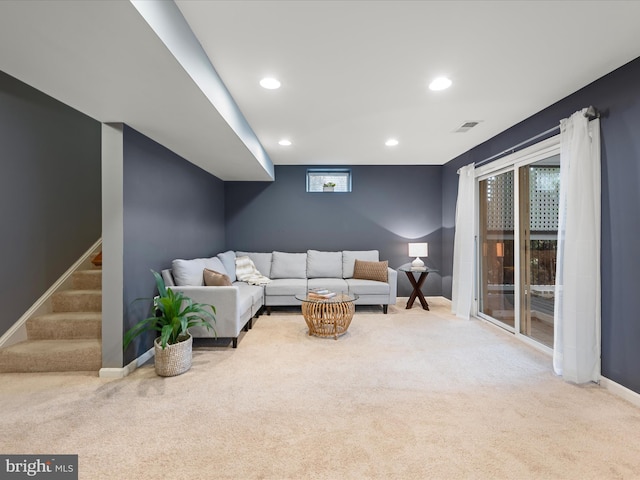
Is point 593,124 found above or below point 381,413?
above

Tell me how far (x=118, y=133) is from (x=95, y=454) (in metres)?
2.31

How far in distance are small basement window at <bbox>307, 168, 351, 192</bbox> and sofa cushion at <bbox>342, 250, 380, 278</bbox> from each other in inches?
47.8

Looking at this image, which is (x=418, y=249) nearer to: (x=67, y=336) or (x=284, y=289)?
(x=284, y=289)

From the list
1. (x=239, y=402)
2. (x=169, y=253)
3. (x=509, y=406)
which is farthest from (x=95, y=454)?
(x=509, y=406)

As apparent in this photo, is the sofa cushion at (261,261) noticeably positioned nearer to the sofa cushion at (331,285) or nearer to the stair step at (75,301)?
the sofa cushion at (331,285)

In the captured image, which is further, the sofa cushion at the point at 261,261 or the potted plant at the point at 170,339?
the sofa cushion at the point at 261,261

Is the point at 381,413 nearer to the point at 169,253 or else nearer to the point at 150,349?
the point at 150,349

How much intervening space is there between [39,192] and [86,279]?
3.32ft

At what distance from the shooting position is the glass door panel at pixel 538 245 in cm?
320

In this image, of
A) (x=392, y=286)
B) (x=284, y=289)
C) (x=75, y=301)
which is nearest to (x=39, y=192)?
(x=75, y=301)

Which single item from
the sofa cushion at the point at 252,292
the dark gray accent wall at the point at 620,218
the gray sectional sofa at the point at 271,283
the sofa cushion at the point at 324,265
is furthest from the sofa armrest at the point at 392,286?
the dark gray accent wall at the point at 620,218

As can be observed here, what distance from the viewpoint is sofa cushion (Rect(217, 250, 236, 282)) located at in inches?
183

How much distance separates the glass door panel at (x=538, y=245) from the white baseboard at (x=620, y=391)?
30.0 inches

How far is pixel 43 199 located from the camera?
3.24 m
